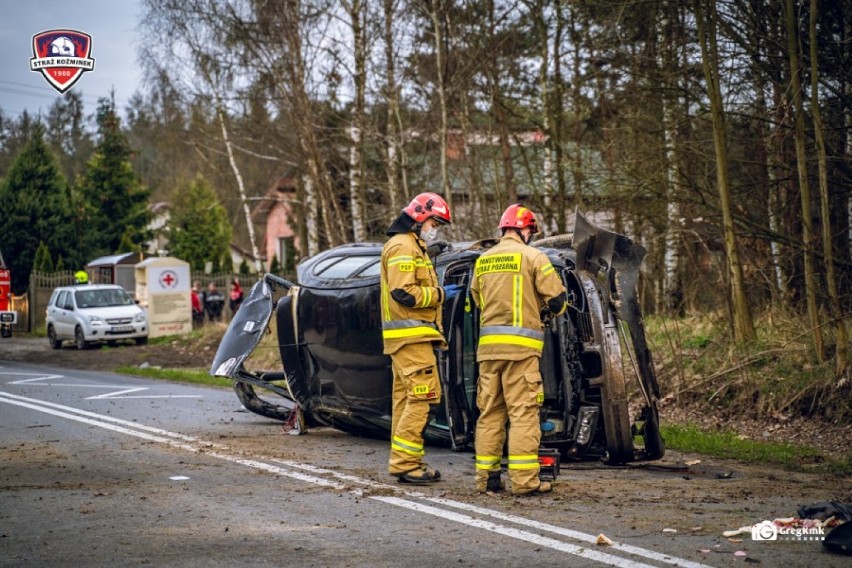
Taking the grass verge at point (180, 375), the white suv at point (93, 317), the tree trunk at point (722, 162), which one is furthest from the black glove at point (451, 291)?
the white suv at point (93, 317)

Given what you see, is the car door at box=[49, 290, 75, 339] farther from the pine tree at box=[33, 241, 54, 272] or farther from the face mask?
the face mask

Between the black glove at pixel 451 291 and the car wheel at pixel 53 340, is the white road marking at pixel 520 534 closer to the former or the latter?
the black glove at pixel 451 291

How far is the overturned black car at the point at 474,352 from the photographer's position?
807 cm

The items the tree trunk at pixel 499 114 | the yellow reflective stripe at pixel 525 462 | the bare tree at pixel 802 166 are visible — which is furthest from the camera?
the tree trunk at pixel 499 114

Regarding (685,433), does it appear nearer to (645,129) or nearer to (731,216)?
(731,216)

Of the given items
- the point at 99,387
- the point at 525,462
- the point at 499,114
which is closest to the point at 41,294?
the point at 99,387

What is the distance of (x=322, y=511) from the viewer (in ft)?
21.3

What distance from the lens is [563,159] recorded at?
623 inches

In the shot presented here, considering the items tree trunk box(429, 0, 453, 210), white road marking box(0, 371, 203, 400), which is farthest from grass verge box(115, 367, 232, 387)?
tree trunk box(429, 0, 453, 210)

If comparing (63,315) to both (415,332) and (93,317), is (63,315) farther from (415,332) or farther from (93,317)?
(415,332)

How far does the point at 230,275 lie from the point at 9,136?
64.0 feet

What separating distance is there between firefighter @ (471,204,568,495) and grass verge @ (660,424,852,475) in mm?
2518

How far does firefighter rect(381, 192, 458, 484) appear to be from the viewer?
7.63 metres

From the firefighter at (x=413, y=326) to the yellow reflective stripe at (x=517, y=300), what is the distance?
636 millimetres
